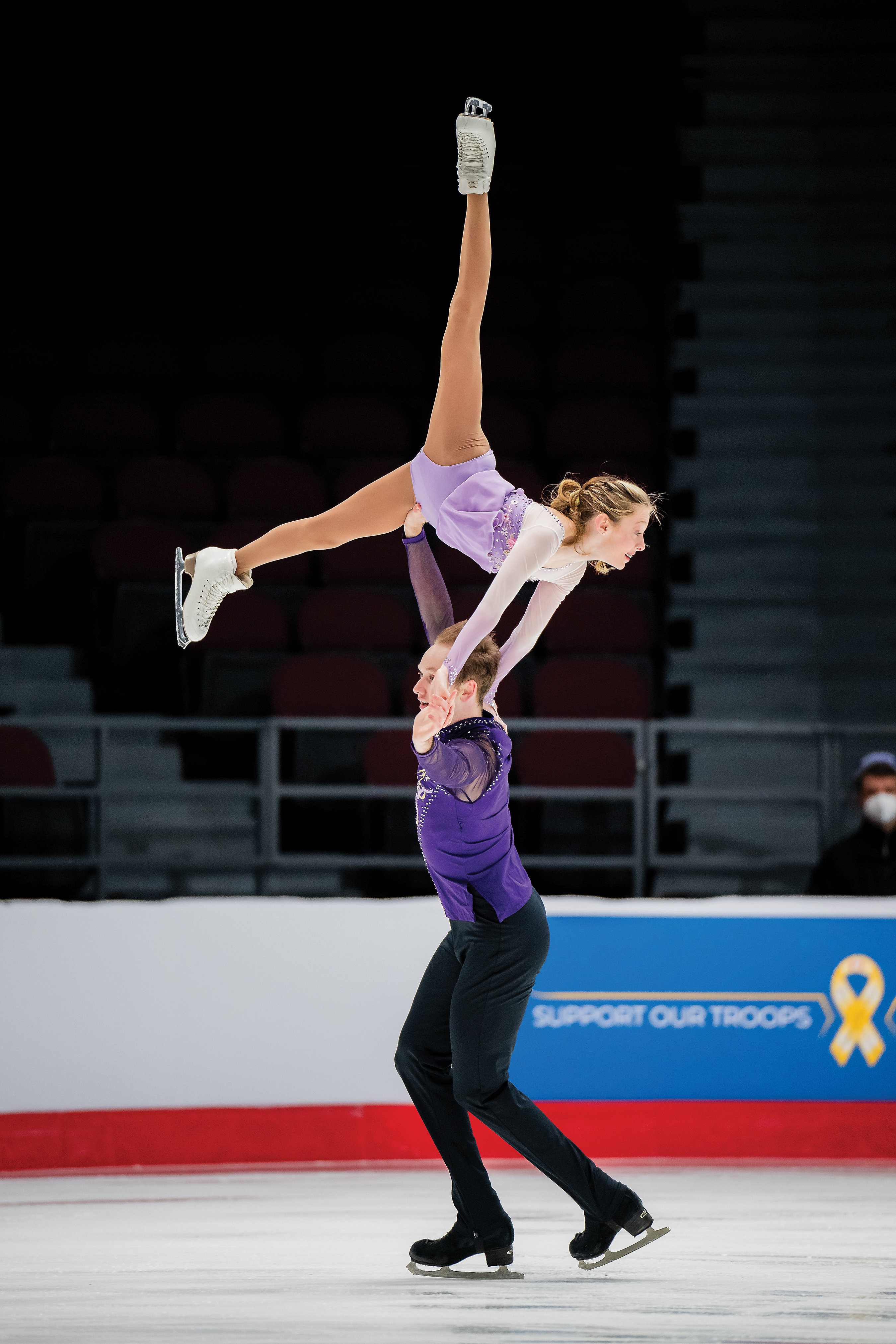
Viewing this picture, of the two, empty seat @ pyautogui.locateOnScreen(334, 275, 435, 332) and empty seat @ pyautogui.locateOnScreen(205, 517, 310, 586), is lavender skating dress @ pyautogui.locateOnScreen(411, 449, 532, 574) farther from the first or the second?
empty seat @ pyautogui.locateOnScreen(334, 275, 435, 332)

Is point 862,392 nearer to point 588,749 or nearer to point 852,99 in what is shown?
point 852,99

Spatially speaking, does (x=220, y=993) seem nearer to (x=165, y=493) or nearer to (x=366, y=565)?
(x=366, y=565)

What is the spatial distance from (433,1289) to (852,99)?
7.07 m

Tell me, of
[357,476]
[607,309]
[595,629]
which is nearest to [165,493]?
[357,476]

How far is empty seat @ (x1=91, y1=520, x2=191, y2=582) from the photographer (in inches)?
282

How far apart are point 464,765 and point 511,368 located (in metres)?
5.50

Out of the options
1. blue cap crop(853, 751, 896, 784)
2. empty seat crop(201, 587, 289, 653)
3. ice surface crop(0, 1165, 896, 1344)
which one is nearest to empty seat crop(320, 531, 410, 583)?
empty seat crop(201, 587, 289, 653)

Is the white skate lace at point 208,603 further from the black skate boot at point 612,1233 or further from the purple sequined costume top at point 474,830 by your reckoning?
the black skate boot at point 612,1233

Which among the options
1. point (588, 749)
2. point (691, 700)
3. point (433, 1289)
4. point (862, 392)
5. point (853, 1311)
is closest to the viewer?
point (853, 1311)

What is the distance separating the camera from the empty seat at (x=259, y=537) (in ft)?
23.2

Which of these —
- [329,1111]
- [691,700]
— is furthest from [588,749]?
[329,1111]

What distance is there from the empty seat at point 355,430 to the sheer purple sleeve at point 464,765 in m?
4.79

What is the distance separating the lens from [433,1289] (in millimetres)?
3301

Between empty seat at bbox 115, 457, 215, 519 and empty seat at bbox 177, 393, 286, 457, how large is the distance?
16.3 inches
